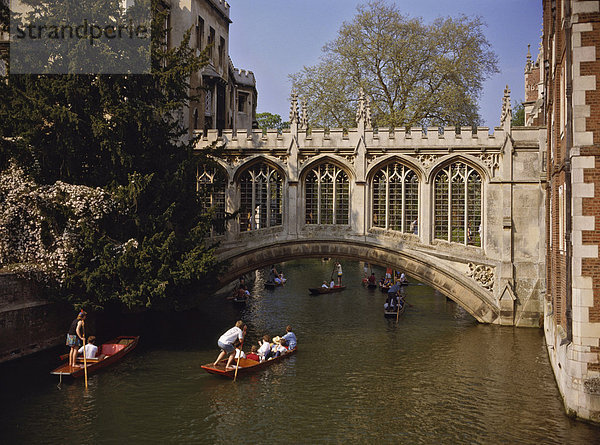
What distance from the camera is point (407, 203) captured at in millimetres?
22438

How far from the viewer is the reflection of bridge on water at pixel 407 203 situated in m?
21.2

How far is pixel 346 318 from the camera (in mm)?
24141

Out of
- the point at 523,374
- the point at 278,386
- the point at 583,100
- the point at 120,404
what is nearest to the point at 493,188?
the point at 523,374

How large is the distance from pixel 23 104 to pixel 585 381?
16.2 metres

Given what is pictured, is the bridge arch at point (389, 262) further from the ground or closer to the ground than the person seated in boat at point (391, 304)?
further from the ground

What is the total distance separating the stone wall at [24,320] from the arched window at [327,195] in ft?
32.1

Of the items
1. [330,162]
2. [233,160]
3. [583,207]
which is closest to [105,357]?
[233,160]

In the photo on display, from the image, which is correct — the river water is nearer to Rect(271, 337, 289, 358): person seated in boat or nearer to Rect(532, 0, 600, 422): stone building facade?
Rect(271, 337, 289, 358): person seated in boat

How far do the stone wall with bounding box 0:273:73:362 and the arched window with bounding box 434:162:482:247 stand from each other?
1384 centimetres

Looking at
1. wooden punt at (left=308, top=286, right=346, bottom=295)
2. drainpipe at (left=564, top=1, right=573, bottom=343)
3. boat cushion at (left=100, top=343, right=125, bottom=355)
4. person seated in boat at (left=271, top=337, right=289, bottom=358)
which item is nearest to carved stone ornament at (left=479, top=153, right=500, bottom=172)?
drainpipe at (left=564, top=1, right=573, bottom=343)

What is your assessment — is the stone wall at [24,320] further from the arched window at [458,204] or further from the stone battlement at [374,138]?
the arched window at [458,204]

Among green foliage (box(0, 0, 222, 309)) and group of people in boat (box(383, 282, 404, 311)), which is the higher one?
green foliage (box(0, 0, 222, 309))

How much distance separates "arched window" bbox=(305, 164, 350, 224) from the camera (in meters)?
22.5

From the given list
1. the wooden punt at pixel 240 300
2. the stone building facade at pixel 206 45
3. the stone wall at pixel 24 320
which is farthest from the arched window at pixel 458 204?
the stone wall at pixel 24 320
